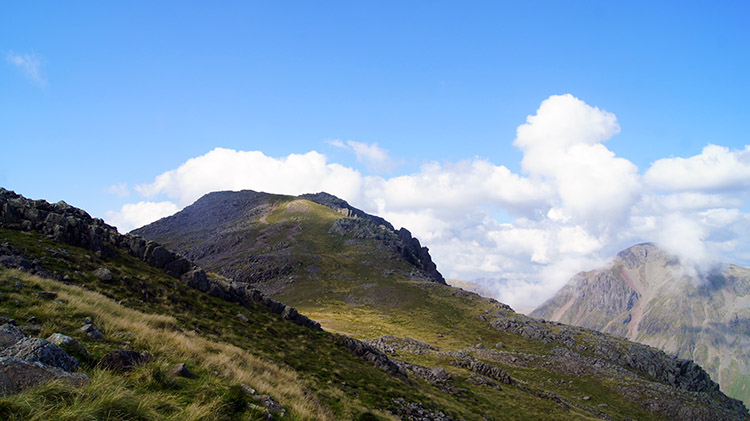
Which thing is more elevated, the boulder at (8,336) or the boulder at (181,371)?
the boulder at (8,336)

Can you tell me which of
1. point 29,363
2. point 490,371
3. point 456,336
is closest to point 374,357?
point 490,371

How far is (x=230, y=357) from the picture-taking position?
16.6m

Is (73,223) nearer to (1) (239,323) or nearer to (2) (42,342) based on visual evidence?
(1) (239,323)

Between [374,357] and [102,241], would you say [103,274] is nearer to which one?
[102,241]

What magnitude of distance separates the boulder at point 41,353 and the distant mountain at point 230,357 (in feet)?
0.15

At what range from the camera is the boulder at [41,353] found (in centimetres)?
799

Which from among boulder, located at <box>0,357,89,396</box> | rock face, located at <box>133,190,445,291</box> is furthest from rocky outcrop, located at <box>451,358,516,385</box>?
rock face, located at <box>133,190,445,291</box>

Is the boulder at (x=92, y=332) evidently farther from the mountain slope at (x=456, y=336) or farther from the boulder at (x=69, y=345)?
the mountain slope at (x=456, y=336)

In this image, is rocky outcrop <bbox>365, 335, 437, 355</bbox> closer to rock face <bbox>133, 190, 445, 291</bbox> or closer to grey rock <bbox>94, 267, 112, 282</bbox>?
grey rock <bbox>94, 267, 112, 282</bbox>

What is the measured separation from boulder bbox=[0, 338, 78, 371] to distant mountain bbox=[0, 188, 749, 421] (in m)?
0.04

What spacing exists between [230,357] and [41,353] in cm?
925

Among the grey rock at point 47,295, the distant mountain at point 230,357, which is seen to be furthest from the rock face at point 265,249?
the grey rock at point 47,295

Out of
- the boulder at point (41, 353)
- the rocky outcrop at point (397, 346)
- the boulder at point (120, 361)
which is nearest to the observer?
the boulder at point (41, 353)

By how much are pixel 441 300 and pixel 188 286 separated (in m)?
88.4
